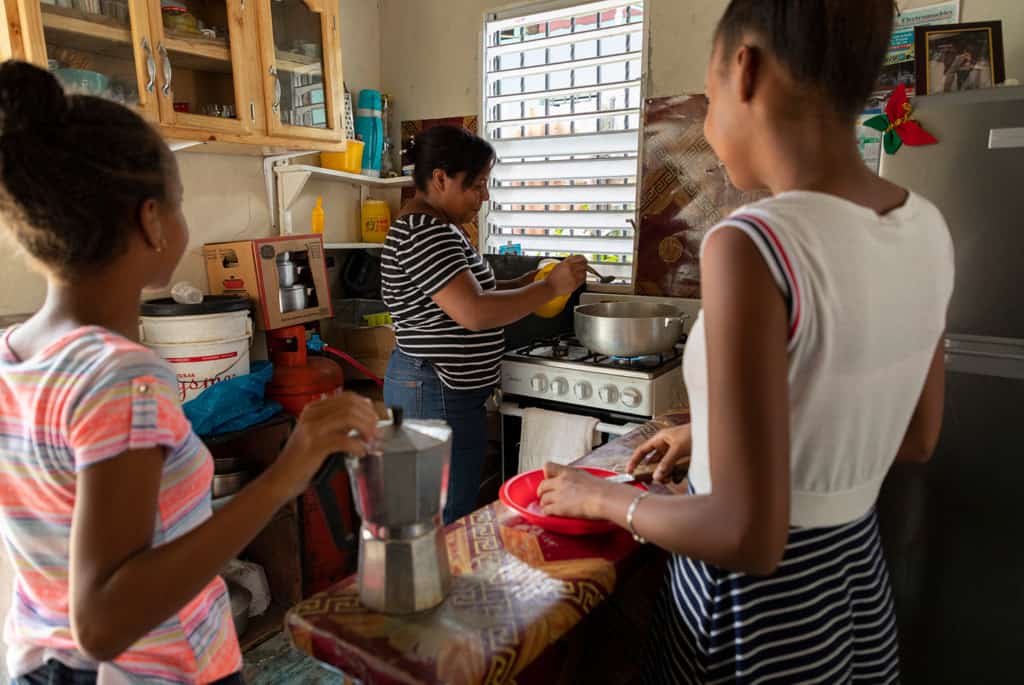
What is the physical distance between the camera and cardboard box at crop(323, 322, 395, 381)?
2947mm

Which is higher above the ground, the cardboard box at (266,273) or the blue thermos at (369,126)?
the blue thermos at (369,126)

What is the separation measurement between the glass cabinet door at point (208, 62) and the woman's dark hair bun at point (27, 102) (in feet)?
5.09

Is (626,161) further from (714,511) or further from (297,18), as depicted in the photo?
(714,511)

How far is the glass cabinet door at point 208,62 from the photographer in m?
2.17

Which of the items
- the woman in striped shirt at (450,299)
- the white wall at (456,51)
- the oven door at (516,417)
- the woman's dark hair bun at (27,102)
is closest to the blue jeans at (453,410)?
the woman in striped shirt at (450,299)

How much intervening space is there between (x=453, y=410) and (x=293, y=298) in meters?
0.87

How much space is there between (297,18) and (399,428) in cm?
230

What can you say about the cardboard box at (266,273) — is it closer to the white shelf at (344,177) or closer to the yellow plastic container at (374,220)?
the white shelf at (344,177)

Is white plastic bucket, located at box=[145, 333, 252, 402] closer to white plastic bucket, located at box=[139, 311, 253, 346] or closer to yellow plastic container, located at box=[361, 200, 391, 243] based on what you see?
white plastic bucket, located at box=[139, 311, 253, 346]

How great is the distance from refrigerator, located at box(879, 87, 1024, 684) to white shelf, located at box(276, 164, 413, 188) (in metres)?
2.14

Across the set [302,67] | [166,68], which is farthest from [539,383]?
[166,68]

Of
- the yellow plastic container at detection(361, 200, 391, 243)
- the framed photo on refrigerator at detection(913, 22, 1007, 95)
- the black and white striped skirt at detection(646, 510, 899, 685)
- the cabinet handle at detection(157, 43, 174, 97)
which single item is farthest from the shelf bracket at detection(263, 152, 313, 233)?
the black and white striped skirt at detection(646, 510, 899, 685)

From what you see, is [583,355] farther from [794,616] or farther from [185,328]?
[794,616]

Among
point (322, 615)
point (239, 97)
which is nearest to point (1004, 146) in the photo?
point (322, 615)
